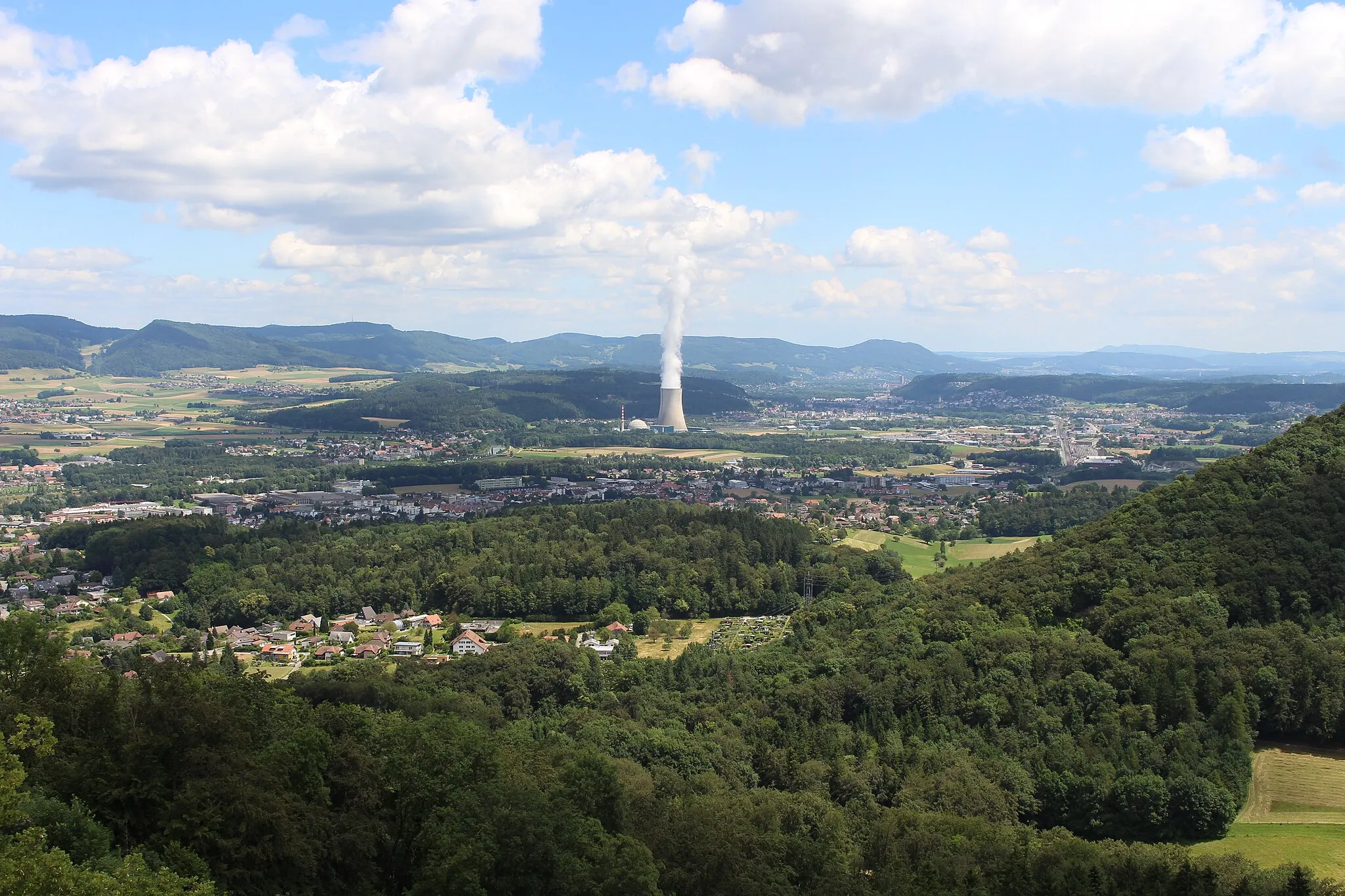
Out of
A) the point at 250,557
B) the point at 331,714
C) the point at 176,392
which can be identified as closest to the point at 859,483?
the point at 250,557

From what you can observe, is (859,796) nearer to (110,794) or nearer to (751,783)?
(751,783)

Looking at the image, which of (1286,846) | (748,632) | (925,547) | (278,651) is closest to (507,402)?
(925,547)

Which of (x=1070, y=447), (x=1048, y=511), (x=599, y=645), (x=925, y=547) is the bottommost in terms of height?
(x=599, y=645)

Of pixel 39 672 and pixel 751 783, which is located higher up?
pixel 39 672

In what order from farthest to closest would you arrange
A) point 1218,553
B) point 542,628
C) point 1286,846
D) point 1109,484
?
Answer: point 1109,484
point 542,628
point 1218,553
point 1286,846

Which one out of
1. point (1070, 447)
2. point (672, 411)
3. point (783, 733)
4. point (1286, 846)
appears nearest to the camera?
point (1286, 846)

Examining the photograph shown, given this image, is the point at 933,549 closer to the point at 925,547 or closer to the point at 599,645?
the point at 925,547
